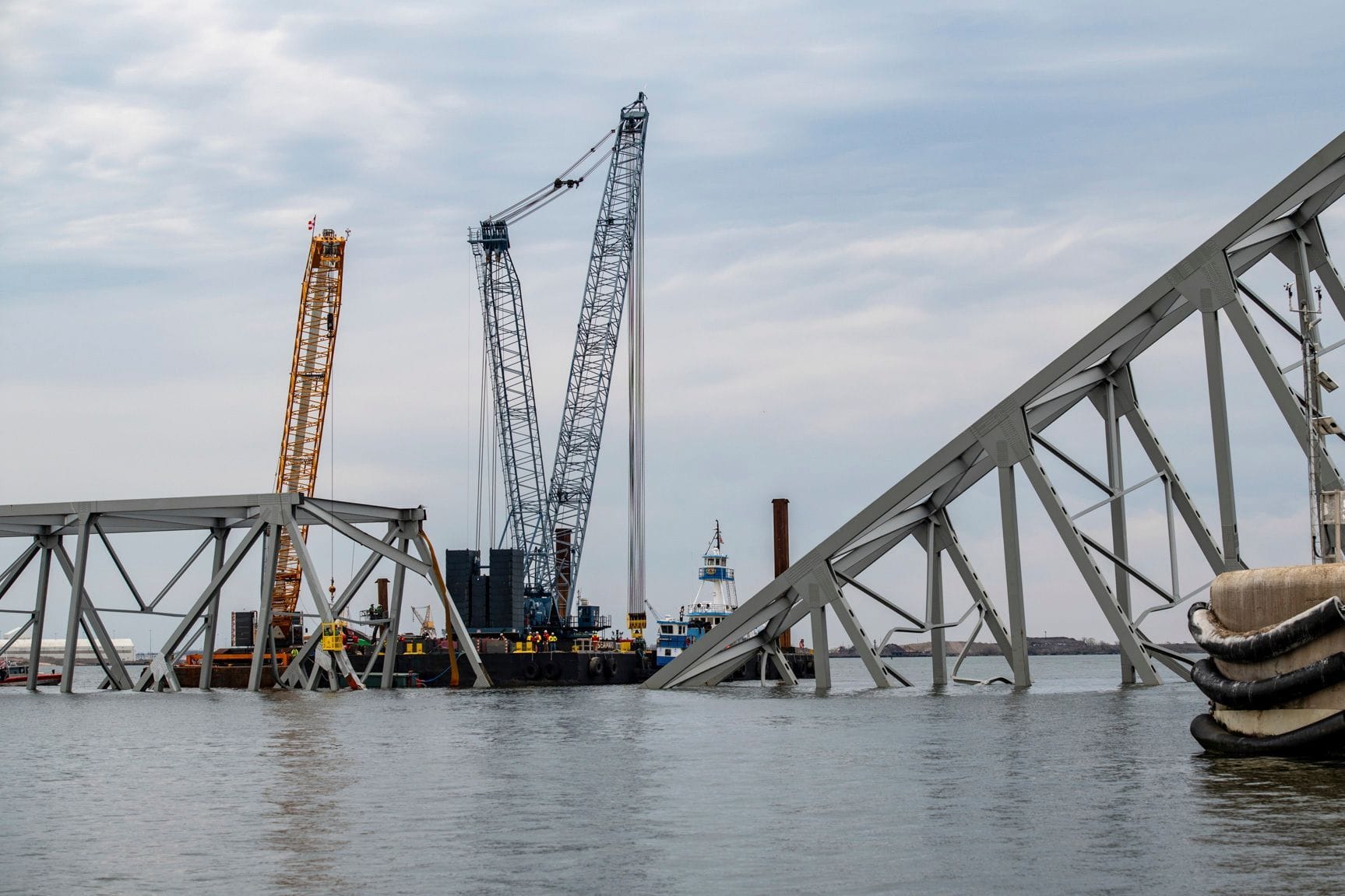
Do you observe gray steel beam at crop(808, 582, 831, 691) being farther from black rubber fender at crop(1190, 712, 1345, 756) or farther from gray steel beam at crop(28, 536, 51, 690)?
gray steel beam at crop(28, 536, 51, 690)

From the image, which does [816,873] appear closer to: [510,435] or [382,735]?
[382,735]

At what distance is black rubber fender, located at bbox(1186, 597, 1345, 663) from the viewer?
75.2 feet

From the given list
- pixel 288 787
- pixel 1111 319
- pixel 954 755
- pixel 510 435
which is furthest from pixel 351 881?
pixel 510 435

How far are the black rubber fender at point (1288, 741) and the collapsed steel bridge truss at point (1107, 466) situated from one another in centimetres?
1510

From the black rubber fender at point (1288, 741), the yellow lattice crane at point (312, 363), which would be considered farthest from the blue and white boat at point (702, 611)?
the black rubber fender at point (1288, 741)

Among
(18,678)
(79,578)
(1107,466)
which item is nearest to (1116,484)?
(1107,466)

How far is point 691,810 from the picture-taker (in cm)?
2530

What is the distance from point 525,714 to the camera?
6050 cm

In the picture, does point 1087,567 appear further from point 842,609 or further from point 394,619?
point 394,619

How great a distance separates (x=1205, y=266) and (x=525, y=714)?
3061 cm

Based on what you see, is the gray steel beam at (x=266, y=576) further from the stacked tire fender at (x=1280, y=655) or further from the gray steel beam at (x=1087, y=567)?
the stacked tire fender at (x=1280, y=655)

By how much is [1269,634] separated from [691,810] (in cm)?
964

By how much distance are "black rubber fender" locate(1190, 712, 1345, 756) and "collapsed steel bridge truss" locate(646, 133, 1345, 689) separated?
15.1m

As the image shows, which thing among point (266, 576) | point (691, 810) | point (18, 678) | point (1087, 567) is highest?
point (266, 576)
